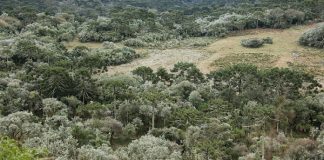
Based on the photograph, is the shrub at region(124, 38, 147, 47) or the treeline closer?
the shrub at region(124, 38, 147, 47)

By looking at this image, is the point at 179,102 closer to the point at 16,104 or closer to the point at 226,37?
the point at 16,104

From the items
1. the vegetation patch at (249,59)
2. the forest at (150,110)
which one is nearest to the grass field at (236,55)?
the vegetation patch at (249,59)

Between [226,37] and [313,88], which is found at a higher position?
[313,88]

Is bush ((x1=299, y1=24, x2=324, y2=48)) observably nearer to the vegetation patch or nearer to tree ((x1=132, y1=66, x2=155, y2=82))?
the vegetation patch

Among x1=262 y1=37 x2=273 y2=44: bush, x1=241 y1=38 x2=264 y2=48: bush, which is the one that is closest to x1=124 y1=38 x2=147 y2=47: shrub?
x1=241 y1=38 x2=264 y2=48: bush

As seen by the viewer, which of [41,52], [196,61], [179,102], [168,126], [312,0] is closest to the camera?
[168,126]

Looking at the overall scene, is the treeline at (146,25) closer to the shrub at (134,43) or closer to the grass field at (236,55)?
the shrub at (134,43)

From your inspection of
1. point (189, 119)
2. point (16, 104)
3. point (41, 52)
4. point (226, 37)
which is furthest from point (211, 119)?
point (226, 37)

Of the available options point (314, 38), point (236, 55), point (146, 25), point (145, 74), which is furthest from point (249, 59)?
point (146, 25)

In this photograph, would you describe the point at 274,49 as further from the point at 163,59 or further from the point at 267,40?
the point at 163,59
